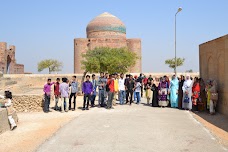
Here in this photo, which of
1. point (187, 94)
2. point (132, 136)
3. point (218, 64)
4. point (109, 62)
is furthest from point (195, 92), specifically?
point (109, 62)

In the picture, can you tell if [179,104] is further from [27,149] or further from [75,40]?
[75,40]

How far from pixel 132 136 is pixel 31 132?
2.88m

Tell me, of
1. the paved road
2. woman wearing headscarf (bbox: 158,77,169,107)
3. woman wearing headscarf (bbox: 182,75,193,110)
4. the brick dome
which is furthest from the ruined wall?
the paved road

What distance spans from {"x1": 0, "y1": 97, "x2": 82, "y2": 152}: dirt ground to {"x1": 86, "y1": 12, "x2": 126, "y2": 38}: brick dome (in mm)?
35066

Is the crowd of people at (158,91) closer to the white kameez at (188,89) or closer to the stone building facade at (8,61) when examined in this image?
the white kameez at (188,89)

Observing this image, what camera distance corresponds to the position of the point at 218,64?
34.0 feet

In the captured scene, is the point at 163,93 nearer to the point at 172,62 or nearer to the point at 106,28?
the point at 106,28

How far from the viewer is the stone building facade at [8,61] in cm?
3522

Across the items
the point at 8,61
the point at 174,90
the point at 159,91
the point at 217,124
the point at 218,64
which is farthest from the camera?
the point at 8,61

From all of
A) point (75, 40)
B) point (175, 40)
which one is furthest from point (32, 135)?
point (75, 40)

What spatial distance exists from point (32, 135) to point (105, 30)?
38.7 m

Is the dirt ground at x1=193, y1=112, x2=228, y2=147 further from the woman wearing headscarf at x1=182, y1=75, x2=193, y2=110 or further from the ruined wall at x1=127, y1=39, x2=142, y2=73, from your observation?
the ruined wall at x1=127, y1=39, x2=142, y2=73

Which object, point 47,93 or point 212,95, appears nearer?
point 212,95

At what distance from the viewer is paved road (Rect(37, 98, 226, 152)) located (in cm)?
549
